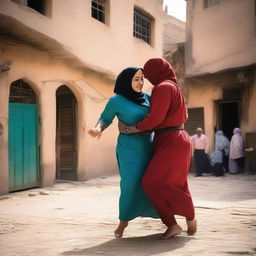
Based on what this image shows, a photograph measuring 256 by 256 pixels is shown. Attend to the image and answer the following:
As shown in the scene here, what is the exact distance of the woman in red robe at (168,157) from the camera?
134 inches

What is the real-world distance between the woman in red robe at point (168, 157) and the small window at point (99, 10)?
7.23m

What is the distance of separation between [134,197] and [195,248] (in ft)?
2.50

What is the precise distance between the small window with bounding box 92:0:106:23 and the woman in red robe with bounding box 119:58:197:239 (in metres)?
7.23

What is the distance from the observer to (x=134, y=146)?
3572 millimetres

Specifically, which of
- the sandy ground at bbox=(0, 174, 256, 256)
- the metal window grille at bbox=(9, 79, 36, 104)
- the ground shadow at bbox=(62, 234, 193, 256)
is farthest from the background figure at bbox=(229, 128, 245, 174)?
the ground shadow at bbox=(62, 234, 193, 256)

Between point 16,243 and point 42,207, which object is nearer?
point 16,243

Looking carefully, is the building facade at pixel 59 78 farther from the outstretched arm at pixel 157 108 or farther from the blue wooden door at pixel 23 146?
the outstretched arm at pixel 157 108

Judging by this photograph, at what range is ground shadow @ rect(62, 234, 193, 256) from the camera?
3.00 meters

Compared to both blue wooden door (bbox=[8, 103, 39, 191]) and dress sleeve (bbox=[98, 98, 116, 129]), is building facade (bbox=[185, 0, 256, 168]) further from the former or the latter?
dress sleeve (bbox=[98, 98, 116, 129])

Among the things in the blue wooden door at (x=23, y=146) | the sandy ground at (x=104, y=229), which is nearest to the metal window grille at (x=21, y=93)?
the blue wooden door at (x=23, y=146)

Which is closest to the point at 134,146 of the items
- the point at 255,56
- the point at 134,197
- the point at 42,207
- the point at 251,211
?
the point at 134,197

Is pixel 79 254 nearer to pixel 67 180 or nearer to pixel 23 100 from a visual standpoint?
pixel 23 100

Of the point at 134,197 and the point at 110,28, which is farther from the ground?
the point at 110,28

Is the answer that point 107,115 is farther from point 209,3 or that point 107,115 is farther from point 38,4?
point 209,3
